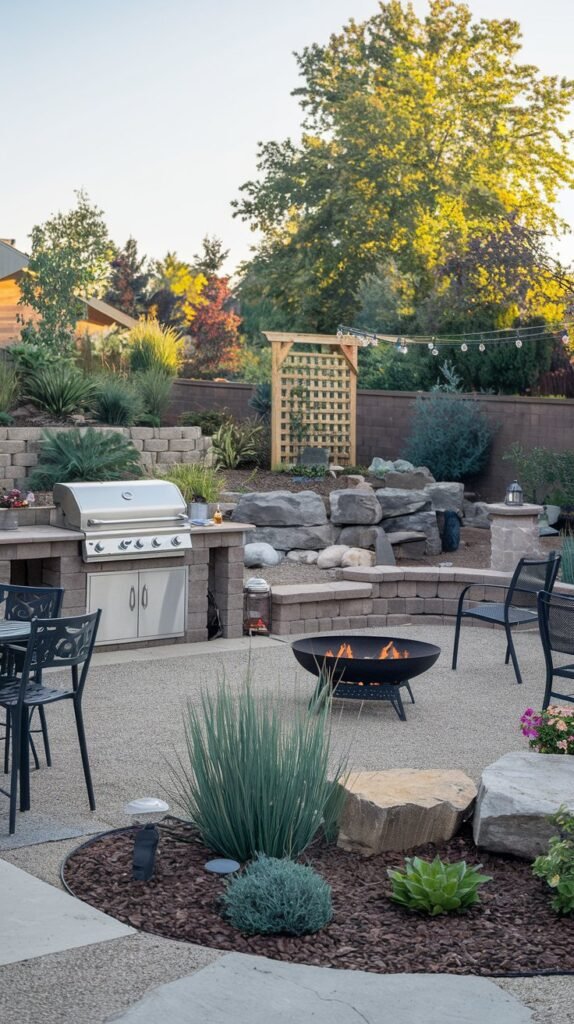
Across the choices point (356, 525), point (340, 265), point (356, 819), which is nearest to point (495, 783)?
point (356, 819)

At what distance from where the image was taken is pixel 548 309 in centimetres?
2136

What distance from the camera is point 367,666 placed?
691 centimetres

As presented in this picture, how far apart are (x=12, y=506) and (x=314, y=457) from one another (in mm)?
7853

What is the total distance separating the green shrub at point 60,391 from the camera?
13.1 meters

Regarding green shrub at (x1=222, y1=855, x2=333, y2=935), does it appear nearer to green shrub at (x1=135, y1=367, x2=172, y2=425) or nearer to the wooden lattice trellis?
green shrub at (x1=135, y1=367, x2=172, y2=425)

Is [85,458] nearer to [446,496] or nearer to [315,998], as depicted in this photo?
[446,496]

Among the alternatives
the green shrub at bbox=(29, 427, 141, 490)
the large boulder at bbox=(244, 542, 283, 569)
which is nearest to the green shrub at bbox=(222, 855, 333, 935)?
the green shrub at bbox=(29, 427, 141, 490)

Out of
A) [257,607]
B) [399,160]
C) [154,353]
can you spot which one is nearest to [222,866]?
[257,607]

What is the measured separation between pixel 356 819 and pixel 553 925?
2.94 ft

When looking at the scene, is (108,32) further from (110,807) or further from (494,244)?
(110,807)

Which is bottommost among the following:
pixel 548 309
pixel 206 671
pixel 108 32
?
pixel 206 671

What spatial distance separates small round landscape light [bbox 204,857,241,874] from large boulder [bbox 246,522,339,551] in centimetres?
925

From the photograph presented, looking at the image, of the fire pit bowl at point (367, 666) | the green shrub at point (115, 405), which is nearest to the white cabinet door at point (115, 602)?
the fire pit bowl at point (367, 666)

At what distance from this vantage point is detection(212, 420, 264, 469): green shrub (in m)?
16.2
